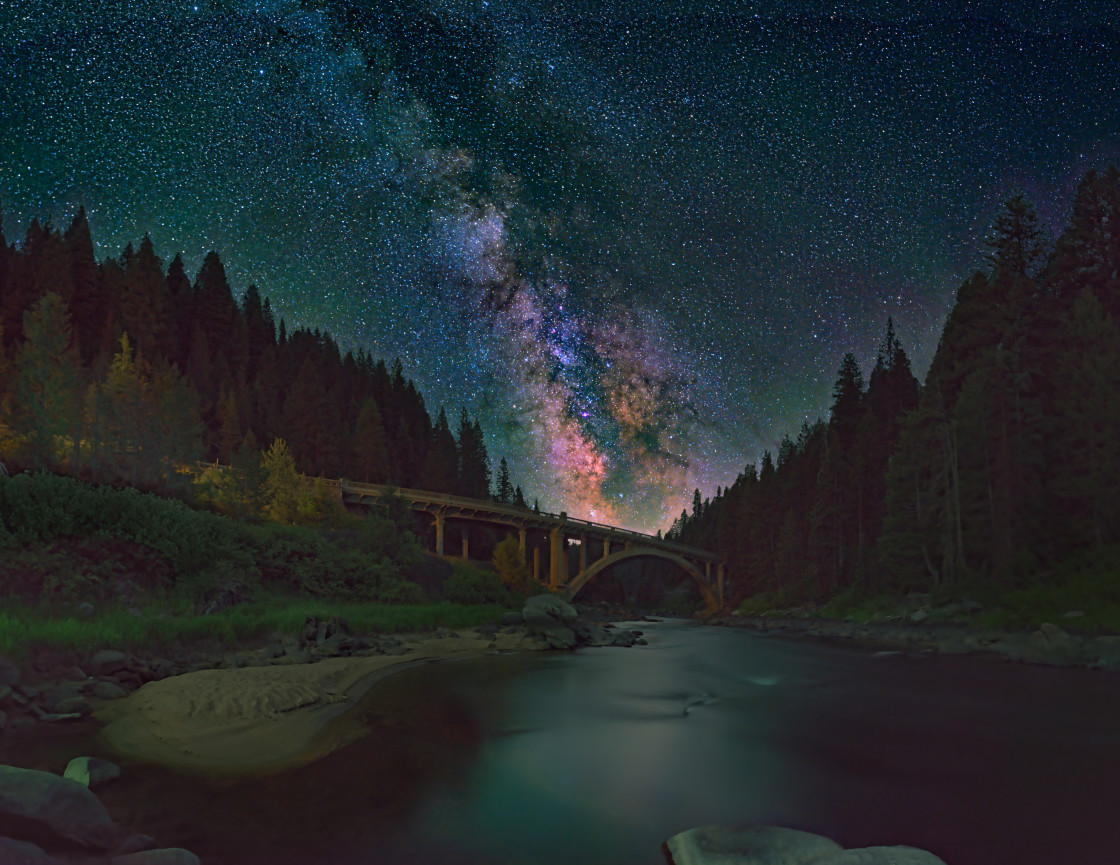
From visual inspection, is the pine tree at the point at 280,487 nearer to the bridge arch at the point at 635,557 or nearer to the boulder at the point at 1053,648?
the bridge arch at the point at 635,557

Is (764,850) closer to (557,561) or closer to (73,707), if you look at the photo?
(73,707)

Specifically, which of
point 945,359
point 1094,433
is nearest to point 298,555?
point 1094,433

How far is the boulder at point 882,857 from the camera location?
526cm

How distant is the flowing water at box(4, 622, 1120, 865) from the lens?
22.5ft

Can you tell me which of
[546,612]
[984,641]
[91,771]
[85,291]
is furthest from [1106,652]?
[85,291]

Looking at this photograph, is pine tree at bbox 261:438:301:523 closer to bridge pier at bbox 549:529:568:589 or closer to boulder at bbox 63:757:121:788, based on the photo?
bridge pier at bbox 549:529:568:589

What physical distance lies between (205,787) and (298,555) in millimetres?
25341

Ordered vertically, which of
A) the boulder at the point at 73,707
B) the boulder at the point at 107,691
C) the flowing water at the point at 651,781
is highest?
the boulder at the point at 73,707

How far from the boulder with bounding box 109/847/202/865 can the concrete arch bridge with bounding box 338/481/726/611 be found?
45.2 meters

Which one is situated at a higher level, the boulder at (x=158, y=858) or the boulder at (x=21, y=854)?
the boulder at (x=21, y=854)

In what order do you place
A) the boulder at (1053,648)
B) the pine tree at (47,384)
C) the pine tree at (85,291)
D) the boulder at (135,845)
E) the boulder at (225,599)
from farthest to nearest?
the pine tree at (85,291)
the pine tree at (47,384)
the boulder at (1053,648)
the boulder at (225,599)
the boulder at (135,845)

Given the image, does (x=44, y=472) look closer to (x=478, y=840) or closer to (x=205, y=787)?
(x=205, y=787)

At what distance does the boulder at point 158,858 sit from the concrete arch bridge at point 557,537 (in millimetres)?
45190

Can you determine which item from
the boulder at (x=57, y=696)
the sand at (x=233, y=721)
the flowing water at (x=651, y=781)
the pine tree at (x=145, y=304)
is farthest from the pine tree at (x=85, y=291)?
the flowing water at (x=651, y=781)
